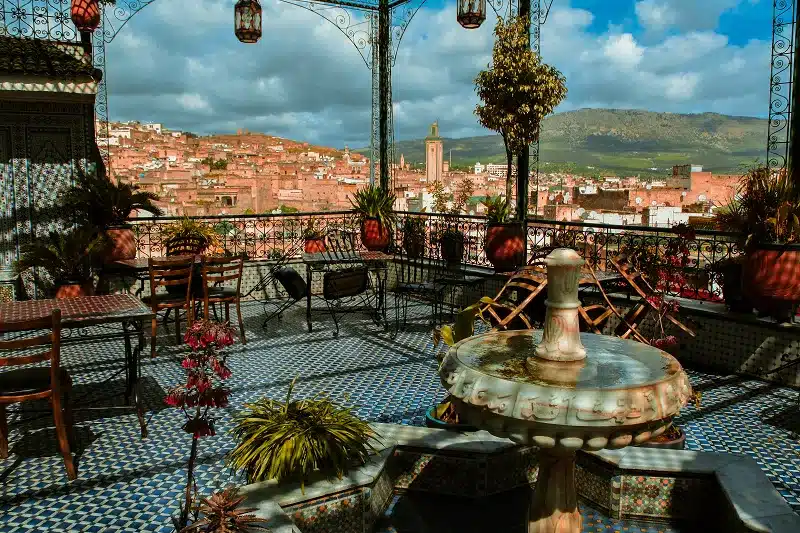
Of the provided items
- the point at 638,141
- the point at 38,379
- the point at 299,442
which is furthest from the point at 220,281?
the point at 638,141

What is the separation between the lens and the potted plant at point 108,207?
6824 mm

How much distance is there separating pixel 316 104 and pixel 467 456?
533ft

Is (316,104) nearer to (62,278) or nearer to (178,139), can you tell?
(178,139)

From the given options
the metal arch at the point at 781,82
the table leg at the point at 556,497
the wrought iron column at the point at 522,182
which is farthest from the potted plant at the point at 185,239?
the table leg at the point at 556,497

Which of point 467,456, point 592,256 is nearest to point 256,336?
point 592,256

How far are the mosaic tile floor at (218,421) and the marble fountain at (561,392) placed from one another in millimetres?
1552

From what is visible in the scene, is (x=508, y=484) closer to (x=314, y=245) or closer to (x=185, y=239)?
(x=185, y=239)

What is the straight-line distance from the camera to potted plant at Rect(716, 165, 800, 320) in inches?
175

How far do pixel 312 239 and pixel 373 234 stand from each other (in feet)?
2.83

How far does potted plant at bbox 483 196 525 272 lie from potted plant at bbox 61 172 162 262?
3951 millimetres

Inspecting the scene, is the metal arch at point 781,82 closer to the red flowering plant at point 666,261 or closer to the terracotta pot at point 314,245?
the red flowering plant at point 666,261

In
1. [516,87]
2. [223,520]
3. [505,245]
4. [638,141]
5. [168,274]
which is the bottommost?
[223,520]

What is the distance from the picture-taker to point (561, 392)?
1660 mm

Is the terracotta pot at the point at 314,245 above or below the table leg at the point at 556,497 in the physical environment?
above
